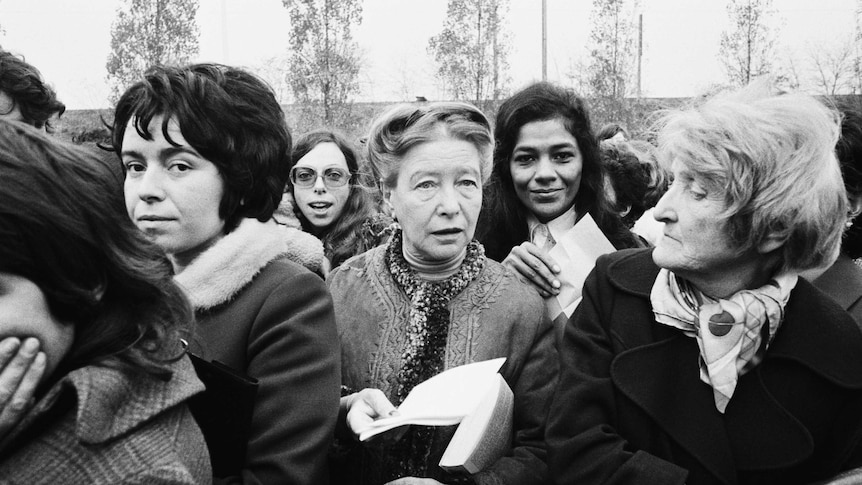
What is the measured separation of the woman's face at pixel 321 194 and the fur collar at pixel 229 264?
2619mm

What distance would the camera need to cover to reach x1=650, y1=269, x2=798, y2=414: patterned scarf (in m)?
1.99

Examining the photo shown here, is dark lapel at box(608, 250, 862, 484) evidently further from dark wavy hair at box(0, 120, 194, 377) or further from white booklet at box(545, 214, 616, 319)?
dark wavy hair at box(0, 120, 194, 377)

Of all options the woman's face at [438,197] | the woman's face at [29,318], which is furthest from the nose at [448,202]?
the woman's face at [29,318]

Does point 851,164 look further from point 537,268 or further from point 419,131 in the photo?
point 419,131

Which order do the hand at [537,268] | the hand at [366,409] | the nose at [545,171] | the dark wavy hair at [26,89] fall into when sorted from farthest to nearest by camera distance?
the dark wavy hair at [26,89], the nose at [545,171], the hand at [537,268], the hand at [366,409]

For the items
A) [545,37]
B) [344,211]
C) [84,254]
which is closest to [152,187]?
[84,254]

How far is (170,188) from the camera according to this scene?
201 centimetres

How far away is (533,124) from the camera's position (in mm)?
3238

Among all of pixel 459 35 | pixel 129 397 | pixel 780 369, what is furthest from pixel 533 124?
pixel 459 35

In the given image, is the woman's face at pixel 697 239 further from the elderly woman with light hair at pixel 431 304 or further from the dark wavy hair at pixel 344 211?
the dark wavy hair at pixel 344 211

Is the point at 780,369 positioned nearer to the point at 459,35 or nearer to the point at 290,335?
the point at 290,335

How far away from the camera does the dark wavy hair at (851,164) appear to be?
284cm

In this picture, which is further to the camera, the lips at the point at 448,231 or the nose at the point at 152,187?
the lips at the point at 448,231

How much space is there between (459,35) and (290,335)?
74.7 ft
